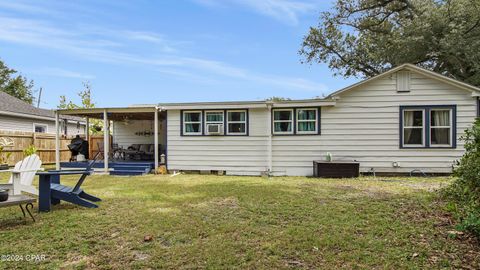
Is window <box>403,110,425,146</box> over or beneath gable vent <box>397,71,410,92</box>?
beneath

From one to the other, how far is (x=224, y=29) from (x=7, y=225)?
50.0 ft

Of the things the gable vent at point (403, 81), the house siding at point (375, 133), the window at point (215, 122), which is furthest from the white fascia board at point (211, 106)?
the gable vent at point (403, 81)

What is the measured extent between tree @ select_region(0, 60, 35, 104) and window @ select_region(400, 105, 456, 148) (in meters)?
36.6

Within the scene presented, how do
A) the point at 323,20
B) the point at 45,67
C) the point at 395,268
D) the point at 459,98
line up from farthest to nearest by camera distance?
the point at 45,67 → the point at 323,20 → the point at 459,98 → the point at 395,268

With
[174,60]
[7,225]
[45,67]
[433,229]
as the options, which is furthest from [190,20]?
[45,67]

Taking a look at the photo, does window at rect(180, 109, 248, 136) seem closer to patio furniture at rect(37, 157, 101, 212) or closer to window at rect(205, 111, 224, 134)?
window at rect(205, 111, 224, 134)

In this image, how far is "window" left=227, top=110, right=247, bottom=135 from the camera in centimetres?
1127

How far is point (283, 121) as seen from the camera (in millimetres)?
11102

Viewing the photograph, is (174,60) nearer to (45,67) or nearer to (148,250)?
(45,67)

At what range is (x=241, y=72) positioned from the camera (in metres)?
26.7

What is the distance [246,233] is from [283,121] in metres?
7.41

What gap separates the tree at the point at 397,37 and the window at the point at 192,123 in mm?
11353

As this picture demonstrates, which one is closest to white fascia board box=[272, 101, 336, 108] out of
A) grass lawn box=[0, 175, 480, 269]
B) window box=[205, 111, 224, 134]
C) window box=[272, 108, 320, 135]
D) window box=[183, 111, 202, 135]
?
window box=[272, 108, 320, 135]

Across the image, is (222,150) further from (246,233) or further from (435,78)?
(435,78)
